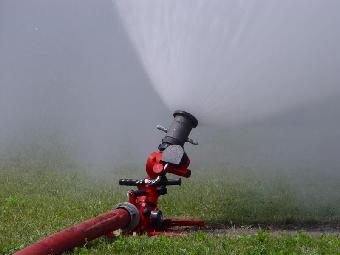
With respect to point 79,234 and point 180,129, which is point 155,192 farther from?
point 79,234

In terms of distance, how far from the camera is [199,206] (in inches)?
417

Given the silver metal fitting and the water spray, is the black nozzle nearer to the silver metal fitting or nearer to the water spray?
the water spray

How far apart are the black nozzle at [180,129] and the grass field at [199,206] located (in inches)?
56.1

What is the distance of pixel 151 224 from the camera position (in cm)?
822

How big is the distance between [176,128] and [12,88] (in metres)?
24.2

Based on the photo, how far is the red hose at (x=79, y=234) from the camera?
223 inches

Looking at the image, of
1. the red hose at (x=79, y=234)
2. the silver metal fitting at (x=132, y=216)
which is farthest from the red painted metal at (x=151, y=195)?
the red hose at (x=79, y=234)

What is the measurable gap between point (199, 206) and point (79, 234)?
4.39 meters

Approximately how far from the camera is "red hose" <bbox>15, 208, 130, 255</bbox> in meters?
5.66

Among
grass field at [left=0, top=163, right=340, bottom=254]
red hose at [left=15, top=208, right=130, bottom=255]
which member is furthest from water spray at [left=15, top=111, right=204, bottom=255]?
grass field at [left=0, top=163, right=340, bottom=254]

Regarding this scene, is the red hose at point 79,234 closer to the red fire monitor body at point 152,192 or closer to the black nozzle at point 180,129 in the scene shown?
the red fire monitor body at point 152,192

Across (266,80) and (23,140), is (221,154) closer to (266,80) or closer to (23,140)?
(23,140)

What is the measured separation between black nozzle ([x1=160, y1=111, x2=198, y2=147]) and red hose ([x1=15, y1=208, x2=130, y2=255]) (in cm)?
127

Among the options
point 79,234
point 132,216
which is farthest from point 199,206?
point 79,234
